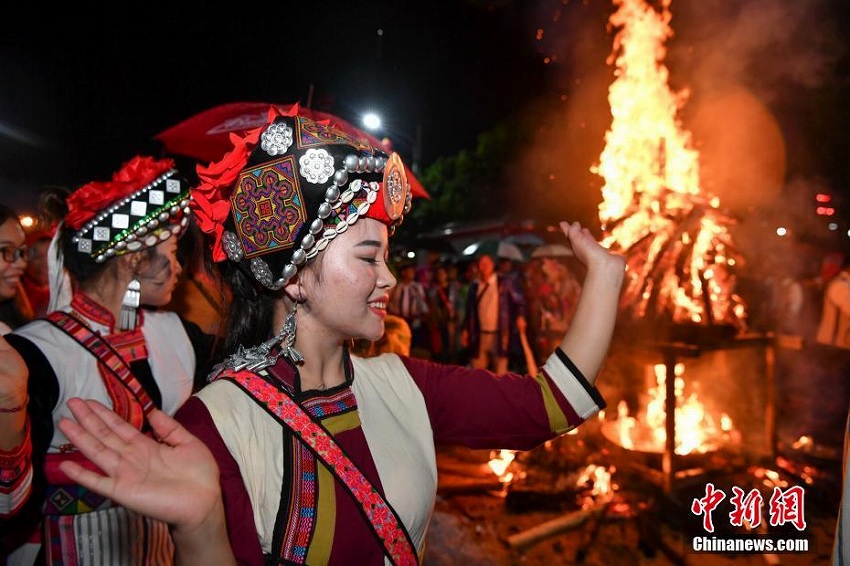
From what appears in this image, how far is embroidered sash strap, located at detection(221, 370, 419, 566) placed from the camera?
64.4 inches

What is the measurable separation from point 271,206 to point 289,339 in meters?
0.48

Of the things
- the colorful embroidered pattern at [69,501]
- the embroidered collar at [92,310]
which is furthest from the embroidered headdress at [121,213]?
the colorful embroidered pattern at [69,501]

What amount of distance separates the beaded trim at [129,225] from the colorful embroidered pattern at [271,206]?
144 centimetres

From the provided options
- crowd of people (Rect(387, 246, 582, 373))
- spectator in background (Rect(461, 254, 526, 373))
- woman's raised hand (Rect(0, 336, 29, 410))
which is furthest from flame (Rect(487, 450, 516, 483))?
woman's raised hand (Rect(0, 336, 29, 410))

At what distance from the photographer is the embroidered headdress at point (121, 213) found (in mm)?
2807

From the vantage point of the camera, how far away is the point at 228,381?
5.56ft

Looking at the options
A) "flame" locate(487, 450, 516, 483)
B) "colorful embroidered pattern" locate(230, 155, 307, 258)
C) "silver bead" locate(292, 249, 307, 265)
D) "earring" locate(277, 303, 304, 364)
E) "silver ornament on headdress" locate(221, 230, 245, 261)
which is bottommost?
"flame" locate(487, 450, 516, 483)

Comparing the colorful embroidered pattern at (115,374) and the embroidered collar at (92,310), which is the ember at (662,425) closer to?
the colorful embroidered pattern at (115,374)

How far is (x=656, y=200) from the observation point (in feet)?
19.9

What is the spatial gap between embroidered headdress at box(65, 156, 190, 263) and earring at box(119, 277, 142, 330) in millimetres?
228

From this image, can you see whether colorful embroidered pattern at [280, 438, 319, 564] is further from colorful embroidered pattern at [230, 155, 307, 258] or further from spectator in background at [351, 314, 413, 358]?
spectator in background at [351, 314, 413, 358]

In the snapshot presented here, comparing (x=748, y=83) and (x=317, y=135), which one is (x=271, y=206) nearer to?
(x=317, y=135)

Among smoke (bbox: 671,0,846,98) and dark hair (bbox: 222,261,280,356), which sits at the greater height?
smoke (bbox: 671,0,846,98)

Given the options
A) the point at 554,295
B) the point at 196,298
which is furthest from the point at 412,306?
the point at 196,298
